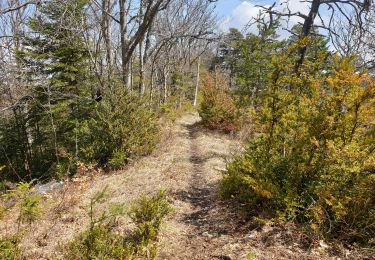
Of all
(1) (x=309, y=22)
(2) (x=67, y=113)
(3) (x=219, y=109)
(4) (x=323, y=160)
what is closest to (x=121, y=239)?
(4) (x=323, y=160)

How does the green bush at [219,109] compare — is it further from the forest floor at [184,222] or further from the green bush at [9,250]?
the green bush at [9,250]

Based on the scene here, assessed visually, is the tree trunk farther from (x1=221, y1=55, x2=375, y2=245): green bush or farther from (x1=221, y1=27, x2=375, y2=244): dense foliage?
(x1=221, y1=55, x2=375, y2=245): green bush

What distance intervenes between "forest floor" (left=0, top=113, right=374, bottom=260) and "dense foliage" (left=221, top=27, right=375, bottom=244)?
0.31 metres

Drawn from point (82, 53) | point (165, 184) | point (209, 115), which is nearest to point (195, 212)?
point (165, 184)

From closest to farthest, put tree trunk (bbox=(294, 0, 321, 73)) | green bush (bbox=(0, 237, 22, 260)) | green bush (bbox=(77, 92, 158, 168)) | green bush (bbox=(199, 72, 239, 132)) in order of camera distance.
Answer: green bush (bbox=(0, 237, 22, 260)) < tree trunk (bbox=(294, 0, 321, 73)) < green bush (bbox=(77, 92, 158, 168)) < green bush (bbox=(199, 72, 239, 132))

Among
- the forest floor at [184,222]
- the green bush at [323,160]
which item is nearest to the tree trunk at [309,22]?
the green bush at [323,160]

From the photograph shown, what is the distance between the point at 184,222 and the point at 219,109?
811 cm

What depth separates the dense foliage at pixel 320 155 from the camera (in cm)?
359

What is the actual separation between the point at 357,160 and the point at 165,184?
3754 millimetres

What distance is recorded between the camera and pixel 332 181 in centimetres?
389

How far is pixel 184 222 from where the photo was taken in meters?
4.68

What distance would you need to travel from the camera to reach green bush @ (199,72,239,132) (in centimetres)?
1213

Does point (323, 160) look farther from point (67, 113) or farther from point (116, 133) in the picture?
point (67, 113)

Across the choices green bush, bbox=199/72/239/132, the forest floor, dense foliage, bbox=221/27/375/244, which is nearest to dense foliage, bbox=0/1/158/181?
the forest floor
